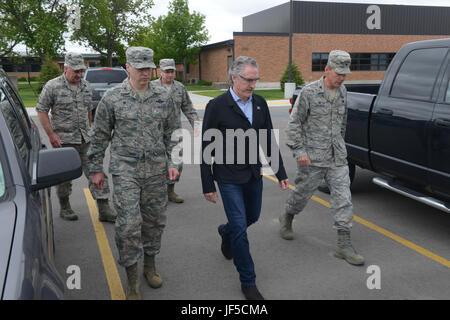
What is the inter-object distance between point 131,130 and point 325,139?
1958 mm

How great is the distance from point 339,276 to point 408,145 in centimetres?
177

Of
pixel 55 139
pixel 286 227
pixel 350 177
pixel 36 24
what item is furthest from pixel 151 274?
pixel 36 24

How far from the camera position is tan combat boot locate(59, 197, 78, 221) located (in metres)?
5.66

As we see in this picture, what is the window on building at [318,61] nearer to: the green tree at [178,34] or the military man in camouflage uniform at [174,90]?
the green tree at [178,34]

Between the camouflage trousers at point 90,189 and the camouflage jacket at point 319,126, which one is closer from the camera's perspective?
the camouflage jacket at point 319,126

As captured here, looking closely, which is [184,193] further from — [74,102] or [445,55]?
[445,55]

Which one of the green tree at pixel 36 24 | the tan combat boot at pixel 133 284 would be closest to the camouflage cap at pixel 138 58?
the tan combat boot at pixel 133 284

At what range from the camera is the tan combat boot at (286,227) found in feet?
16.3

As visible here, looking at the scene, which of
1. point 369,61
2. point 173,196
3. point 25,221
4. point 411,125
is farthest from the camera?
point 369,61

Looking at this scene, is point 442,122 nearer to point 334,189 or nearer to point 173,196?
point 334,189

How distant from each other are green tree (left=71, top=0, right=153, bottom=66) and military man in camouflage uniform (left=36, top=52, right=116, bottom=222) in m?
36.6

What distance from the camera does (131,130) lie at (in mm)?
3578

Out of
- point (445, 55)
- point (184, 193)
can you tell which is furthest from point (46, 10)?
point (445, 55)

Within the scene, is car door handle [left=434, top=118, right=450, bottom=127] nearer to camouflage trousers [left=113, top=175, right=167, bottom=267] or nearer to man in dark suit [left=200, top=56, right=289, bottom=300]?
man in dark suit [left=200, top=56, right=289, bottom=300]
